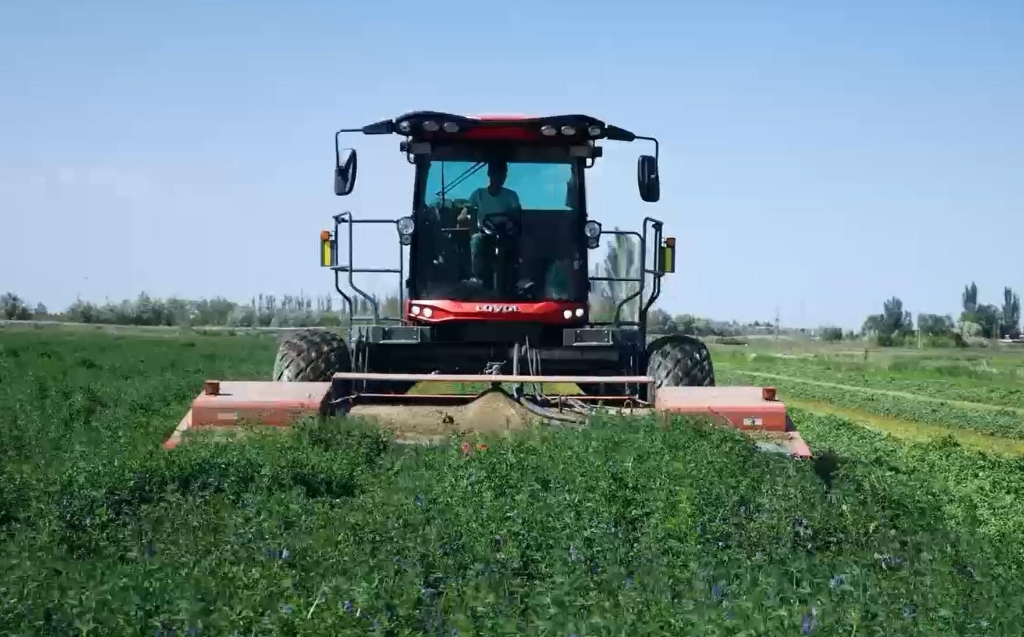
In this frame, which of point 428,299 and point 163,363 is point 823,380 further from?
point 428,299

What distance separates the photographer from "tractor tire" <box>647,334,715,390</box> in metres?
12.4

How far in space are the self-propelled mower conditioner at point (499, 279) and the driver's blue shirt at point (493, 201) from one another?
12mm

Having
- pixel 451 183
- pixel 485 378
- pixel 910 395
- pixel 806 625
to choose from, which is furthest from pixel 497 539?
pixel 910 395

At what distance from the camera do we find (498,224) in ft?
41.9

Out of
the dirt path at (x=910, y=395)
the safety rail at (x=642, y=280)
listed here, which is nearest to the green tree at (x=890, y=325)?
the dirt path at (x=910, y=395)

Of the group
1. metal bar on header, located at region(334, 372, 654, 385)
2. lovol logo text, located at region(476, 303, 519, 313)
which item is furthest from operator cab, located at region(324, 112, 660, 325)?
metal bar on header, located at region(334, 372, 654, 385)

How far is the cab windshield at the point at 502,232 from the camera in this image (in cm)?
1284

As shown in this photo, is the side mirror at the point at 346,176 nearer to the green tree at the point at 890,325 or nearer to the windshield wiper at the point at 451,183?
the windshield wiper at the point at 451,183

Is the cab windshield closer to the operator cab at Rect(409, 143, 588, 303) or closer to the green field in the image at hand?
the operator cab at Rect(409, 143, 588, 303)

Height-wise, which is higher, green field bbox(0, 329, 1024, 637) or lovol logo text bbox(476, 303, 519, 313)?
lovol logo text bbox(476, 303, 519, 313)

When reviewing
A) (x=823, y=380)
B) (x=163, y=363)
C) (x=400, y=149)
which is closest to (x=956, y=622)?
(x=400, y=149)

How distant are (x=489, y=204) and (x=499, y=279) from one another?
0.74m

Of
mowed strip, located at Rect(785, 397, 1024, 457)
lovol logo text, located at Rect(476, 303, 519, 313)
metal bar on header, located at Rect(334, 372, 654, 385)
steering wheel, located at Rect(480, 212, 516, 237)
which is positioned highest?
steering wheel, located at Rect(480, 212, 516, 237)

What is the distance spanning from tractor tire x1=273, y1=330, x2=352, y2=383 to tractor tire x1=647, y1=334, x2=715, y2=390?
2.96 meters
